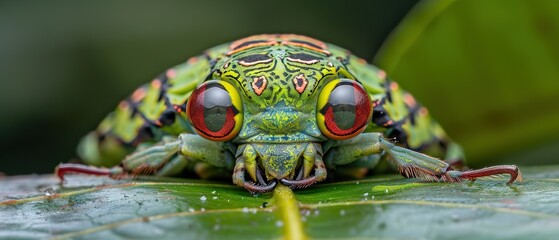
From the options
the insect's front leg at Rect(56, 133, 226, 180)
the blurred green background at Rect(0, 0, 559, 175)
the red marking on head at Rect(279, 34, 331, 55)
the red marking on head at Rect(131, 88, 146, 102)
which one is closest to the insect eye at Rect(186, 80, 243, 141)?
the insect's front leg at Rect(56, 133, 226, 180)

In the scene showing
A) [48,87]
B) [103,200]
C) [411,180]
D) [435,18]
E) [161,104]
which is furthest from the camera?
[48,87]

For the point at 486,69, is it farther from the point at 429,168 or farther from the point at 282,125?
the point at 282,125

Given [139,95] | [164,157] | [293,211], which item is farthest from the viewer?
[139,95]

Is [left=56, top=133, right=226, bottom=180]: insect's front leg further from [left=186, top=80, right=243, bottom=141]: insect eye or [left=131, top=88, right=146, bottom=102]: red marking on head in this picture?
[left=131, top=88, right=146, bottom=102]: red marking on head

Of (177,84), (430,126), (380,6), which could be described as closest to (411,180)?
(430,126)

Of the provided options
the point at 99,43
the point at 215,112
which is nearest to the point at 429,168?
the point at 215,112

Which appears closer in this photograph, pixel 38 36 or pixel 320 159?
pixel 320 159

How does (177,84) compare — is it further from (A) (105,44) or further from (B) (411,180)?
(A) (105,44)
